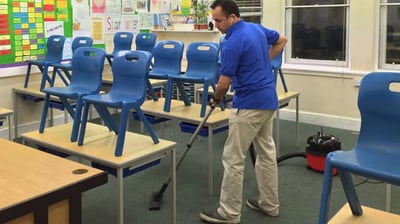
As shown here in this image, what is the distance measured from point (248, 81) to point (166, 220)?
111 centimetres

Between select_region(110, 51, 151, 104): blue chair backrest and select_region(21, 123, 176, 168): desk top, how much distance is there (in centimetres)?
29

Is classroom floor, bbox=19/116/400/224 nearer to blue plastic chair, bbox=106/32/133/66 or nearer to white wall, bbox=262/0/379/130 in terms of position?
white wall, bbox=262/0/379/130

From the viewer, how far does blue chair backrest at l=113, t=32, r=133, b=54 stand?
549 cm

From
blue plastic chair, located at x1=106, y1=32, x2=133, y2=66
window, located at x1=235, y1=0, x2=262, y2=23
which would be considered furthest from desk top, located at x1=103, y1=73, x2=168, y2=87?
window, located at x1=235, y1=0, x2=262, y2=23

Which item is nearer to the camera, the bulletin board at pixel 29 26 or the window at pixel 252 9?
the bulletin board at pixel 29 26

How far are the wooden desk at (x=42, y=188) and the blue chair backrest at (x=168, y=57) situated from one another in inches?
82.5

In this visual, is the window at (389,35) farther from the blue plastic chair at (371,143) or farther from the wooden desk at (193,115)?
the blue plastic chair at (371,143)

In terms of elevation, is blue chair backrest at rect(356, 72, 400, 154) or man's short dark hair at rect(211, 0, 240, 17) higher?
man's short dark hair at rect(211, 0, 240, 17)

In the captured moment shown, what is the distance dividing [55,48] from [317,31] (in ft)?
10.4

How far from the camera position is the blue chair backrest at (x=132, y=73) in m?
2.75

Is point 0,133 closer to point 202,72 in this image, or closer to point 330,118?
point 202,72

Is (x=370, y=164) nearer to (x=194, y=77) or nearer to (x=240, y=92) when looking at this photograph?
(x=240, y=92)

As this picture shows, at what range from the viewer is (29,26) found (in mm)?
5043

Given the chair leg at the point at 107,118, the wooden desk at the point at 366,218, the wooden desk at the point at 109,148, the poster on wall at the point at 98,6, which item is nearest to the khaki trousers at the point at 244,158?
the wooden desk at the point at 109,148
